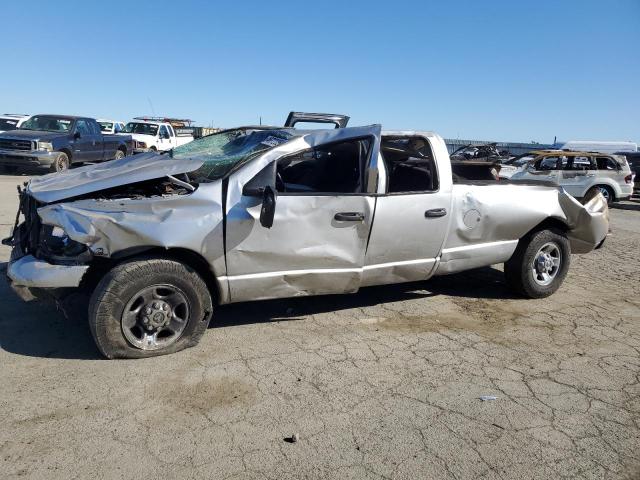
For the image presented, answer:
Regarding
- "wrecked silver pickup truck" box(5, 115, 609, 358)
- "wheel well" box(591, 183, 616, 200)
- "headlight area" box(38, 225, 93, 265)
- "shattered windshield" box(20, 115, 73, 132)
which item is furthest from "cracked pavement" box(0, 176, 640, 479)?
"shattered windshield" box(20, 115, 73, 132)

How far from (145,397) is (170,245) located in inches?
39.8

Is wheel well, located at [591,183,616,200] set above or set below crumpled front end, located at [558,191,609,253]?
below

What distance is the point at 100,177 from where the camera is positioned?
12.9 ft

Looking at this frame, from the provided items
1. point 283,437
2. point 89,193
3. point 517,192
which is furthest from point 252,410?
point 517,192

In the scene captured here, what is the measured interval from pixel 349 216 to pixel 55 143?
13.9 m

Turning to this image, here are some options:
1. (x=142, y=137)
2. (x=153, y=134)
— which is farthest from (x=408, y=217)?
(x=153, y=134)

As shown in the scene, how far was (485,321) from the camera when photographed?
4785 mm

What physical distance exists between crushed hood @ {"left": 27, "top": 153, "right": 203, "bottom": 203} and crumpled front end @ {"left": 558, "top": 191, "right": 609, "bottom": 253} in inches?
154

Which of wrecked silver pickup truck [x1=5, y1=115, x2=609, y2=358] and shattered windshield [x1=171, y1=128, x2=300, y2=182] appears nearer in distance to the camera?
wrecked silver pickup truck [x1=5, y1=115, x2=609, y2=358]

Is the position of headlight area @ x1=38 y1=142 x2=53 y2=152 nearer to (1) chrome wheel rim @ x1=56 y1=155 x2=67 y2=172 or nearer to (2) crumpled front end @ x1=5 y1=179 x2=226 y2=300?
(1) chrome wheel rim @ x1=56 y1=155 x2=67 y2=172

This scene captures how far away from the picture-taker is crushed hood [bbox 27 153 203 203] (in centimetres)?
367

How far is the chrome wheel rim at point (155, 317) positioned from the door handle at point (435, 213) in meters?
2.22

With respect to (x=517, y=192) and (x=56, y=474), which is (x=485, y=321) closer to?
(x=517, y=192)

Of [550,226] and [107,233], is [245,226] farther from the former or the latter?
[550,226]
